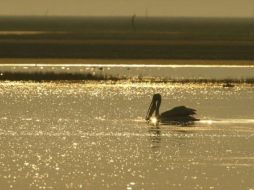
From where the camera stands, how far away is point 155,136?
2539 centimetres

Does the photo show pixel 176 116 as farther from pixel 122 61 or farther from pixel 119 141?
pixel 122 61

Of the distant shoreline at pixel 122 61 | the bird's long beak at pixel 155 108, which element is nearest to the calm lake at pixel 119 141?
the bird's long beak at pixel 155 108

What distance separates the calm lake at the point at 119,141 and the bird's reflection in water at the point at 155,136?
2 centimetres

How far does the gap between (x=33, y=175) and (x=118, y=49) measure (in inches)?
2114

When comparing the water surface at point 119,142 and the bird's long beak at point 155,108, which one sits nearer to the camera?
the water surface at point 119,142

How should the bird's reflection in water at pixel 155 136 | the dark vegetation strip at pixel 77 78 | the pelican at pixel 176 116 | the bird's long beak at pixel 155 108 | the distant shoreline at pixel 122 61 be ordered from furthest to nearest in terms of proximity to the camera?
the distant shoreline at pixel 122 61 < the dark vegetation strip at pixel 77 78 < the bird's long beak at pixel 155 108 < the pelican at pixel 176 116 < the bird's reflection in water at pixel 155 136

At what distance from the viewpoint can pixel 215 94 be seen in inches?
1452

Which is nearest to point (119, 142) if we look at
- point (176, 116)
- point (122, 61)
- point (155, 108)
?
point (176, 116)

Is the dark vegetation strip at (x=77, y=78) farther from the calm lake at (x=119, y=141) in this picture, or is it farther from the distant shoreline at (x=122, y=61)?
the distant shoreline at (x=122, y=61)

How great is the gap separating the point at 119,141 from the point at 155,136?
133 centimetres

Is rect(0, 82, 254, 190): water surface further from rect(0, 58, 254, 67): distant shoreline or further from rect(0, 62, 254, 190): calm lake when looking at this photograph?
rect(0, 58, 254, 67): distant shoreline

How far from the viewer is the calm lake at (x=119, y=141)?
19281mm

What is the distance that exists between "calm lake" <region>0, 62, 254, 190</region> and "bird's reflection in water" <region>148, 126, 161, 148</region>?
2cm

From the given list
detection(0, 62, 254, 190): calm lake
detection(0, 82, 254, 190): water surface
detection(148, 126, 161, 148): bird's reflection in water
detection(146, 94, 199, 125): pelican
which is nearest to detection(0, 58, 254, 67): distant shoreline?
detection(0, 62, 254, 190): calm lake
